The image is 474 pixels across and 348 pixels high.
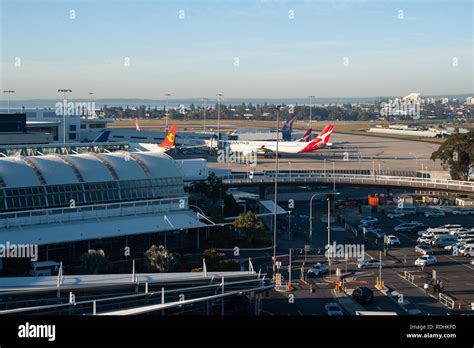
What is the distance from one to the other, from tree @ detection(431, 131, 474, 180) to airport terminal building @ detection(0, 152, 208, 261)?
22.1m

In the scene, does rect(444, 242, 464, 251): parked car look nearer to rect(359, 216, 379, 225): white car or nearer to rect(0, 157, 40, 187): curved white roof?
rect(359, 216, 379, 225): white car

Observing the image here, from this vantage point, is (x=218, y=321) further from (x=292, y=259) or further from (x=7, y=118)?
(x=7, y=118)

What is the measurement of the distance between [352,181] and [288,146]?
89.9 ft

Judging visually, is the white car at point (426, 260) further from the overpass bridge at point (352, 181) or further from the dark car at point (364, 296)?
the overpass bridge at point (352, 181)

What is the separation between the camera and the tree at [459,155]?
44344 millimetres

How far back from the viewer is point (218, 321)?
15.1 ft

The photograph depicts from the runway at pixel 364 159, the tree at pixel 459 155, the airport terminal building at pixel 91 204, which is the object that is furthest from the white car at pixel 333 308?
the runway at pixel 364 159

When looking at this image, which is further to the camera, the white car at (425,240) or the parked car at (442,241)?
the white car at (425,240)

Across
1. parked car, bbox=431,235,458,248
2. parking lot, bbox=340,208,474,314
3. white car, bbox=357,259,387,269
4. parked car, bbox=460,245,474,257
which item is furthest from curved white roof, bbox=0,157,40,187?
parked car, bbox=460,245,474,257

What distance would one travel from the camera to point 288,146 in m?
66.7

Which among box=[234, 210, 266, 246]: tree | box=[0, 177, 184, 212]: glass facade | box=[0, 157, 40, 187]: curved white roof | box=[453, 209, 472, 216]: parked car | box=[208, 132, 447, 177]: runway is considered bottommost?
box=[453, 209, 472, 216]: parked car

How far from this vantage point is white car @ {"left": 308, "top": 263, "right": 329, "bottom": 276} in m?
22.7

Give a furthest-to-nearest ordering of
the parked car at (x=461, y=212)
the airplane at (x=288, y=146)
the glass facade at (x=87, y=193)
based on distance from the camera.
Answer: the airplane at (x=288, y=146)
the parked car at (x=461, y=212)
the glass facade at (x=87, y=193)

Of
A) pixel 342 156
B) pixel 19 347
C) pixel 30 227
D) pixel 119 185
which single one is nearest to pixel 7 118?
pixel 119 185
